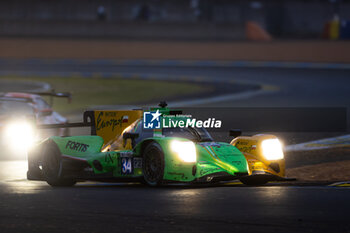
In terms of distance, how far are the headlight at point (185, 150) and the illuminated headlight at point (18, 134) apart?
26.9 feet

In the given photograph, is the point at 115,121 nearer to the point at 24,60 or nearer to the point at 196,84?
the point at 196,84

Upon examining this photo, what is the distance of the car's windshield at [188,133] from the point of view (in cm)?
1118

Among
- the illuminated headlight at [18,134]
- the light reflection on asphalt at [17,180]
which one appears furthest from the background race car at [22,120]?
the light reflection on asphalt at [17,180]

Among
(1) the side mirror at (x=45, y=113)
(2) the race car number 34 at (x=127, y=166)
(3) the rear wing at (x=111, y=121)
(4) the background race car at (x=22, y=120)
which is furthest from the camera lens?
(1) the side mirror at (x=45, y=113)

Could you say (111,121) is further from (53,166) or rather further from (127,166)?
(127,166)

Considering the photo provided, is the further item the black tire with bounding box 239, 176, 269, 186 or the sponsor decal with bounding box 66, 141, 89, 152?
the sponsor decal with bounding box 66, 141, 89, 152

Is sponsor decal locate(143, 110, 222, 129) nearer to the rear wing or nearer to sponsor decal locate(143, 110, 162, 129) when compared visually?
sponsor decal locate(143, 110, 162, 129)

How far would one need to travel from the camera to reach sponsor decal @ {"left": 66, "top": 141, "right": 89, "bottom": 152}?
11734 millimetres

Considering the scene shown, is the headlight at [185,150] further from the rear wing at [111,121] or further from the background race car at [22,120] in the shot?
the background race car at [22,120]

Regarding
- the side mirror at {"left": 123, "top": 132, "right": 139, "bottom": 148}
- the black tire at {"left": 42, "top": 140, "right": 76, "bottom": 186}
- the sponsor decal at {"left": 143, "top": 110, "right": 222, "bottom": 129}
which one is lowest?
the black tire at {"left": 42, "top": 140, "right": 76, "bottom": 186}

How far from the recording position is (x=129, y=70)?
4544cm

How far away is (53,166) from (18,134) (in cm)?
644

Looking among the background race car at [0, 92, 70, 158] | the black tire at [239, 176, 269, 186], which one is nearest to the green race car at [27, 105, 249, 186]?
the black tire at [239, 176, 269, 186]

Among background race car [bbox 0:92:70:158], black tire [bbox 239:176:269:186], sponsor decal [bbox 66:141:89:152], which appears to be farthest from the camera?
background race car [bbox 0:92:70:158]
